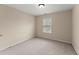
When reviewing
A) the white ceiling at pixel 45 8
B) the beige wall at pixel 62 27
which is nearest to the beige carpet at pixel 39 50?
the beige wall at pixel 62 27

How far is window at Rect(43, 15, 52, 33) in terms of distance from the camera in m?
5.37

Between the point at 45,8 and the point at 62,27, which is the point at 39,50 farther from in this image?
the point at 62,27

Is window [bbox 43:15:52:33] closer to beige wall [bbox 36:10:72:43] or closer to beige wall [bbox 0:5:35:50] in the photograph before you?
beige wall [bbox 36:10:72:43]

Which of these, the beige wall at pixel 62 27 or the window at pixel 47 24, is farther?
the window at pixel 47 24

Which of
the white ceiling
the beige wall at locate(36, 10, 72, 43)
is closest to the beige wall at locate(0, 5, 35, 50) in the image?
the white ceiling

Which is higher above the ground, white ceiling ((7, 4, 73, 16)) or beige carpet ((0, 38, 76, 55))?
white ceiling ((7, 4, 73, 16))

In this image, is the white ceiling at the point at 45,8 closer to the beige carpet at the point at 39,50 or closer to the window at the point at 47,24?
the window at the point at 47,24

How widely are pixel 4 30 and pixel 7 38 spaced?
444 mm

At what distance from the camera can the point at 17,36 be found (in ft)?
13.5

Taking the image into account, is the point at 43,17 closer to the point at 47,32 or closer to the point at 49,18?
the point at 49,18

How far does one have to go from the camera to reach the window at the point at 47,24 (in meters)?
5.37

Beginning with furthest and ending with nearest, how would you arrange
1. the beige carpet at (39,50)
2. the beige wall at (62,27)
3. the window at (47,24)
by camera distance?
the window at (47,24) → the beige wall at (62,27) → the beige carpet at (39,50)

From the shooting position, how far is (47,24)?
5590 mm
